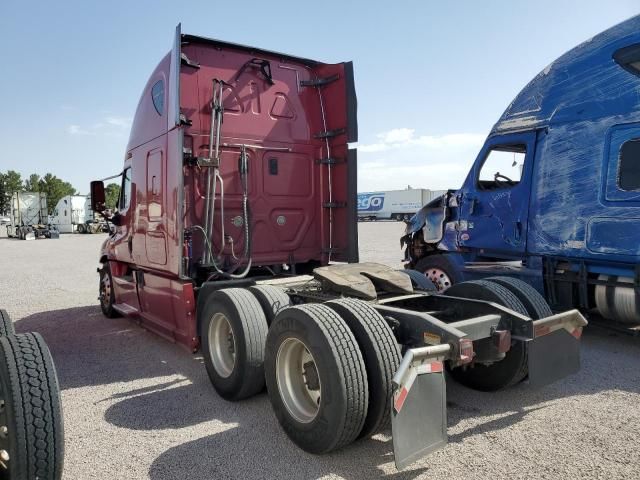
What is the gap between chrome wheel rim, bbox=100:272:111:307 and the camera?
25.0 feet

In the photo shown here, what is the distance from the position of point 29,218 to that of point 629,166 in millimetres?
40585

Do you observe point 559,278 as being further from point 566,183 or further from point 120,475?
point 120,475

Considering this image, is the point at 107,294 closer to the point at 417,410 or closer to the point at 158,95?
the point at 158,95

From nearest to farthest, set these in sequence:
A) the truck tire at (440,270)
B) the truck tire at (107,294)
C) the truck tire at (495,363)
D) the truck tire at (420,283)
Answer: the truck tire at (495,363) < the truck tire at (420,283) < the truck tire at (440,270) < the truck tire at (107,294)

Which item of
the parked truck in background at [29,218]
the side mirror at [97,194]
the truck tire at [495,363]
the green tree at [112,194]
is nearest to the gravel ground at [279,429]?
the truck tire at [495,363]

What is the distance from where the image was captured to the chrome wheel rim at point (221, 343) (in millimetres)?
4371

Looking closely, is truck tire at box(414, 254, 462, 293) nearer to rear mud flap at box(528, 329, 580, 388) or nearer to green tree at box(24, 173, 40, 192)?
rear mud flap at box(528, 329, 580, 388)

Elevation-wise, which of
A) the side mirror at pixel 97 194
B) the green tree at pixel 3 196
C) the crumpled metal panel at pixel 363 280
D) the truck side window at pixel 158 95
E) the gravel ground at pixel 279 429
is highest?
the green tree at pixel 3 196

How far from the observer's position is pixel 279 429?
3.57m

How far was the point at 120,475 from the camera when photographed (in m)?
3.00

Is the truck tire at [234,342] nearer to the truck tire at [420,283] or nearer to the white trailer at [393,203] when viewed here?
the truck tire at [420,283]

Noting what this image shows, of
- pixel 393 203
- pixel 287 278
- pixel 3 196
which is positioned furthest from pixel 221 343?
pixel 3 196

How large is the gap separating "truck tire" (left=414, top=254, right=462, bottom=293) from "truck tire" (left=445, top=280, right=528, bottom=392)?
2.81m

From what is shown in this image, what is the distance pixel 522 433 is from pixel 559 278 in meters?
3.06
